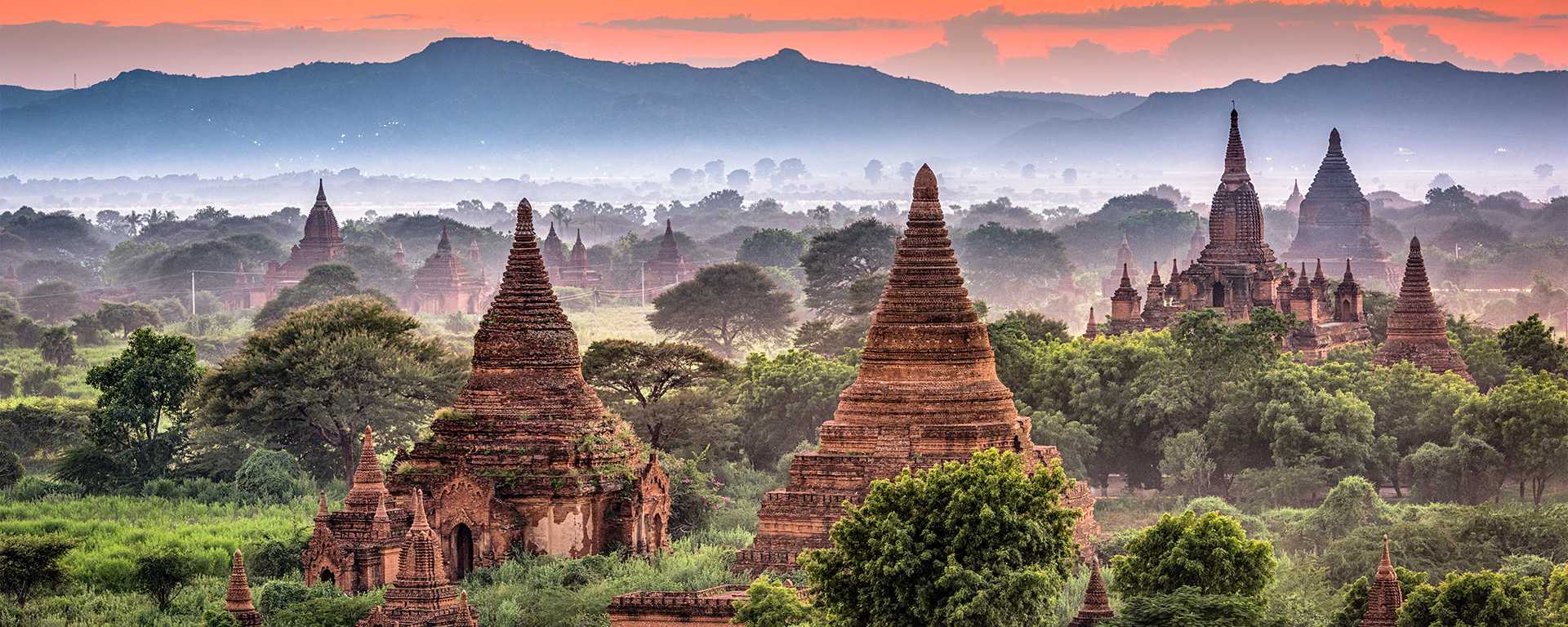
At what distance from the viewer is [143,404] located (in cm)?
6034

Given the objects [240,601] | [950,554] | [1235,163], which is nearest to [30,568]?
[240,601]

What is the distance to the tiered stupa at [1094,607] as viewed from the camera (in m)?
35.2

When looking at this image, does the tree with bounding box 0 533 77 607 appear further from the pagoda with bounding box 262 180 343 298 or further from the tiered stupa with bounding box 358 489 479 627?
the pagoda with bounding box 262 180 343 298

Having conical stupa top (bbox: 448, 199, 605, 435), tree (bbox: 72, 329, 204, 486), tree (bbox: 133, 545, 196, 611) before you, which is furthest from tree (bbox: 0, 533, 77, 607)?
tree (bbox: 72, 329, 204, 486)

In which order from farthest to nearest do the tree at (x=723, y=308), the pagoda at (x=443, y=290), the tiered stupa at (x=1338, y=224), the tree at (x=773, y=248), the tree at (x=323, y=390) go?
the tree at (x=773, y=248) < the tiered stupa at (x=1338, y=224) < the pagoda at (x=443, y=290) < the tree at (x=723, y=308) < the tree at (x=323, y=390)

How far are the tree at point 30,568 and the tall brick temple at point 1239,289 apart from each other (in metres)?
34.4

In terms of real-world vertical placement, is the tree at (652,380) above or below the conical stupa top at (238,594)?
above

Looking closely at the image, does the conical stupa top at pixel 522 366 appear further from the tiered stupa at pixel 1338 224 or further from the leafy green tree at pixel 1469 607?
the tiered stupa at pixel 1338 224

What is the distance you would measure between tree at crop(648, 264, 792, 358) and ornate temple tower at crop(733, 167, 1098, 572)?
5302 cm

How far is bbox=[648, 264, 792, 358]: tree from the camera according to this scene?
97.8 metres

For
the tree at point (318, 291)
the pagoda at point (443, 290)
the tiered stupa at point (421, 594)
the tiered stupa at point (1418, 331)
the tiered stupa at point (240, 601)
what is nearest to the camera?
the tiered stupa at point (421, 594)

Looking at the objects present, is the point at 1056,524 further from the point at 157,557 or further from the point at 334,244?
the point at 334,244

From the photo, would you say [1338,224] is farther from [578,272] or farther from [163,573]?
[163,573]

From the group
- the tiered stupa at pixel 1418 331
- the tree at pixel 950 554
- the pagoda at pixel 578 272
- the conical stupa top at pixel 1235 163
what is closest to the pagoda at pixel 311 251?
the pagoda at pixel 578 272
